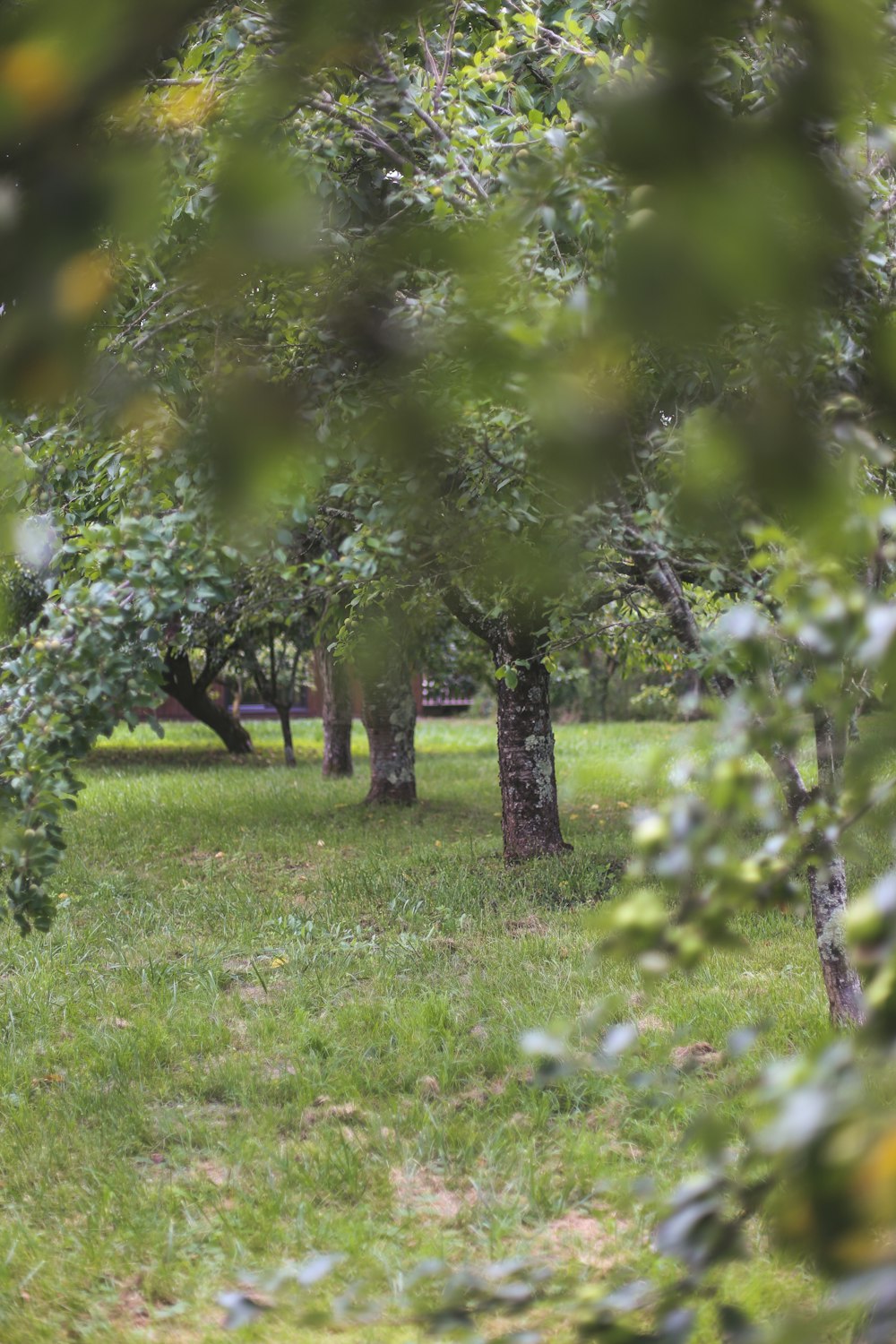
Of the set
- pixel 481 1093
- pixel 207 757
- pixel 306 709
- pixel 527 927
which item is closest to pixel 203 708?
pixel 207 757

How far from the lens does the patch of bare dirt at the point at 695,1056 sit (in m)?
4.25

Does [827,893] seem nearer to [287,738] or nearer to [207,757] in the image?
[287,738]

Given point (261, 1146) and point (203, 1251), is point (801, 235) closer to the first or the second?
point (203, 1251)

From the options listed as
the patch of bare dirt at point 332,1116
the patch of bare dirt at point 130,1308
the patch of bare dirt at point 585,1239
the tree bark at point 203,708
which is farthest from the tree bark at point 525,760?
the tree bark at point 203,708

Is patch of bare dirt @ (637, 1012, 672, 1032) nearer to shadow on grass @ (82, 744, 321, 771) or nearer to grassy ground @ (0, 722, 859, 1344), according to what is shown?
grassy ground @ (0, 722, 859, 1344)

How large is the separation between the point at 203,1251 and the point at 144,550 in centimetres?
194

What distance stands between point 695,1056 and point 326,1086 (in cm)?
141

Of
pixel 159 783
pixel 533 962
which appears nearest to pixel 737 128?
pixel 533 962

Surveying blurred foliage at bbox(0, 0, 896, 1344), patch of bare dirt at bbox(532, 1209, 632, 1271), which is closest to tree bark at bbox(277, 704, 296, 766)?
patch of bare dirt at bbox(532, 1209, 632, 1271)

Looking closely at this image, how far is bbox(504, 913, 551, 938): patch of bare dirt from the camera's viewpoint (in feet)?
19.9

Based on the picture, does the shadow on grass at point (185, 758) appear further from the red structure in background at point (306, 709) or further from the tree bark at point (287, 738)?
the red structure in background at point (306, 709)

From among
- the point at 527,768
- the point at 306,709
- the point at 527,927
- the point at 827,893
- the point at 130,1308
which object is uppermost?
the point at 527,768

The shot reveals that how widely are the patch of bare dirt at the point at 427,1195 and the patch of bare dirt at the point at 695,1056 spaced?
104 centimetres

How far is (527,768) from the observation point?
786 centimetres
